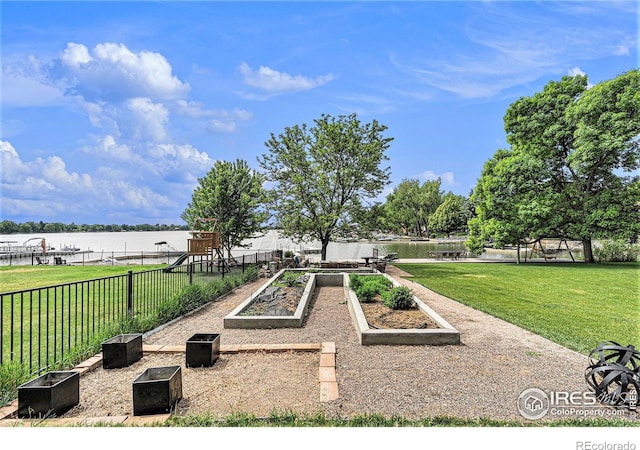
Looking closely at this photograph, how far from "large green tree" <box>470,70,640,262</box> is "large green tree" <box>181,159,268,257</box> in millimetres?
14562

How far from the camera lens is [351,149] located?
673 inches

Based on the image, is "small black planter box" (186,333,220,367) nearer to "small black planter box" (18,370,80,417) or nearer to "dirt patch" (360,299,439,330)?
"small black planter box" (18,370,80,417)

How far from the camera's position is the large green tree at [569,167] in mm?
→ 18109

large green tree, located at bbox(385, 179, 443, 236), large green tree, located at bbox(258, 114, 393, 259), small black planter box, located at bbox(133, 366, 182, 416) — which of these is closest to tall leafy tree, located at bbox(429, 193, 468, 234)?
large green tree, located at bbox(385, 179, 443, 236)

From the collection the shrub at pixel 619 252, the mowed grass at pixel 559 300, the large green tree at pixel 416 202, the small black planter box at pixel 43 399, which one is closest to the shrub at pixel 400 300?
the mowed grass at pixel 559 300

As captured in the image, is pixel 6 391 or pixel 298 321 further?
pixel 298 321

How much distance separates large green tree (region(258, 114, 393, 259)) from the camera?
56.3 feet

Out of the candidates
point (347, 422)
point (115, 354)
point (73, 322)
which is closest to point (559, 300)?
point (347, 422)

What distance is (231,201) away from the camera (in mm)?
18172

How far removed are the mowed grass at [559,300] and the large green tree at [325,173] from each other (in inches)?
216

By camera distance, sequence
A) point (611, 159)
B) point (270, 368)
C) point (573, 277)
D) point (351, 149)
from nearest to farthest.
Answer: point (270, 368)
point (573, 277)
point (351, 149)
point (611, 159)
